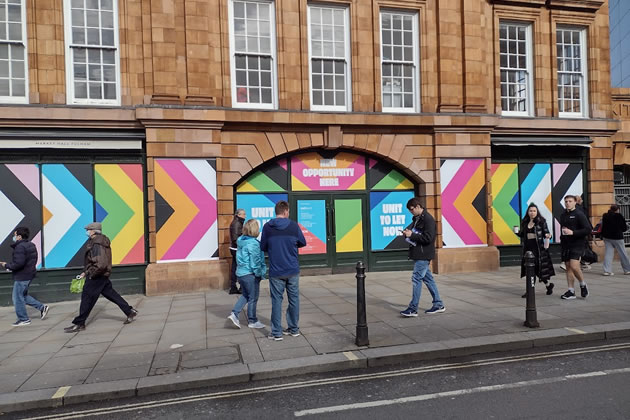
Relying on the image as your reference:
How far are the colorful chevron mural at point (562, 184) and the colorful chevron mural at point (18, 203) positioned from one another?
1319 centimetres

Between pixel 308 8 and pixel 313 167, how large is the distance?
4005mm

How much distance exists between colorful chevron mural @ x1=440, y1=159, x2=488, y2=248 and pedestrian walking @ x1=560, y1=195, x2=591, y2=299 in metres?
3.71

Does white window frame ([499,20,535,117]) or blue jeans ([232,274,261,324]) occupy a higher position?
white window frame ([499,20,535,117])

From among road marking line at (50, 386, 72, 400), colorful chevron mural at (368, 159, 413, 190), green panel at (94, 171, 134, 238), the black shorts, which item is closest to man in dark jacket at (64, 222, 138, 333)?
road marking line at (50, 386, 72, 400)

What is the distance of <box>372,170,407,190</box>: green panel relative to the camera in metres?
12.3

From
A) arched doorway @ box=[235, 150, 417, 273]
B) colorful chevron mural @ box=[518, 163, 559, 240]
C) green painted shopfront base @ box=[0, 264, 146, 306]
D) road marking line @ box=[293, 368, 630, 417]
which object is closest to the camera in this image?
road marking line @ box=[293, 368, 630, 417]

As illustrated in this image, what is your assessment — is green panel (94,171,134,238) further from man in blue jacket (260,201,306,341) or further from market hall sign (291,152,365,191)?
man in blue jacket (260,201,306,341)

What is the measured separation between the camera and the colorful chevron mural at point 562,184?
1318 centimetres

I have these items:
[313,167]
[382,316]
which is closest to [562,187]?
[313,167]

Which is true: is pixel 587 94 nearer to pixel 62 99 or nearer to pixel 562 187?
pixel 562 187

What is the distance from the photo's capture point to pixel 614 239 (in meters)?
11.1

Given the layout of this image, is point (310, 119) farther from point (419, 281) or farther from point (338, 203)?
point (419, 281)

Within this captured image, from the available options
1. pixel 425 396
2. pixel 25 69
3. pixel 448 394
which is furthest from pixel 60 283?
pixel 448 394

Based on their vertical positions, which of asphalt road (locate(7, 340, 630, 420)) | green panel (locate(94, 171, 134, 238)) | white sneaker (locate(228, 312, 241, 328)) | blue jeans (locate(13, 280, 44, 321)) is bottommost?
asphalt road (locate(7, 340, 630, 420))
